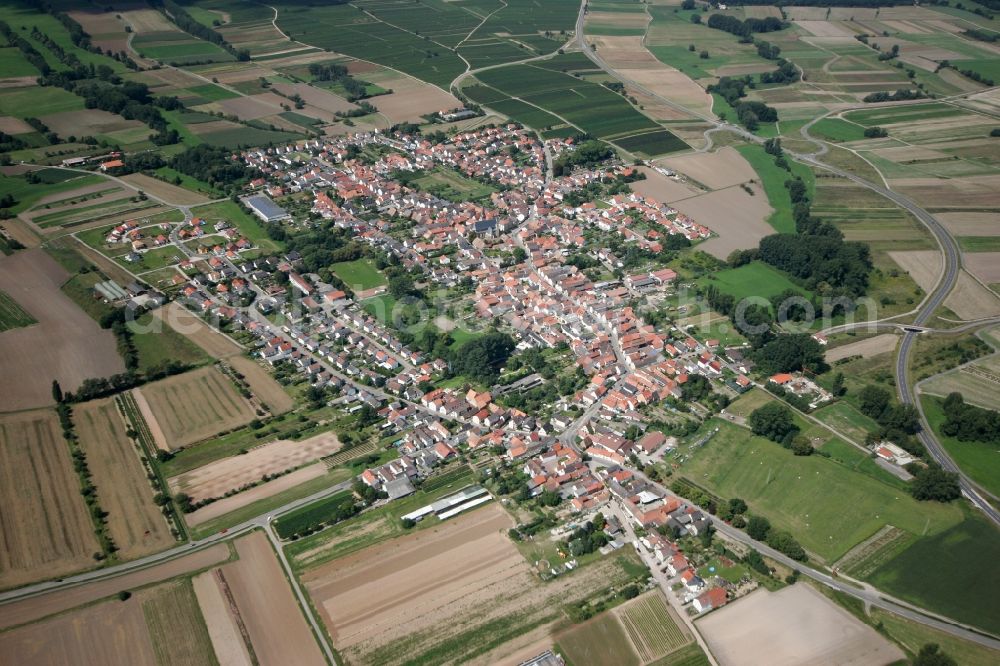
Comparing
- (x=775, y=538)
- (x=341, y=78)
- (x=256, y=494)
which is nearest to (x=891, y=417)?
(x=775, y=538)

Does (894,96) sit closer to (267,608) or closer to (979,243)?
(979,243)

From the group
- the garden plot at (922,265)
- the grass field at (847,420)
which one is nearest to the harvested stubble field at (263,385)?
the grass field at (847,420)

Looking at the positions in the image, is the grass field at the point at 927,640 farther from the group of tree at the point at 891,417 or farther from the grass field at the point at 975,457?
the group of tree at the point at 891,417

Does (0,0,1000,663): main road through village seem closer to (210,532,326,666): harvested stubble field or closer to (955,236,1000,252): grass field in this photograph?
(210,532,326,666): harvested stubble field

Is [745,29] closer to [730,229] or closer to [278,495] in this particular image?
[730,229]

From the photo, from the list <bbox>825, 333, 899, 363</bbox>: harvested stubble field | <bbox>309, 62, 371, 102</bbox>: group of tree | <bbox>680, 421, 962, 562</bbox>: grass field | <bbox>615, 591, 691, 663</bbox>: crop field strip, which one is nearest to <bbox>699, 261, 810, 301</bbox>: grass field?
<bbox>825, 333, 899, 363</bbox>: harvested stubble field
